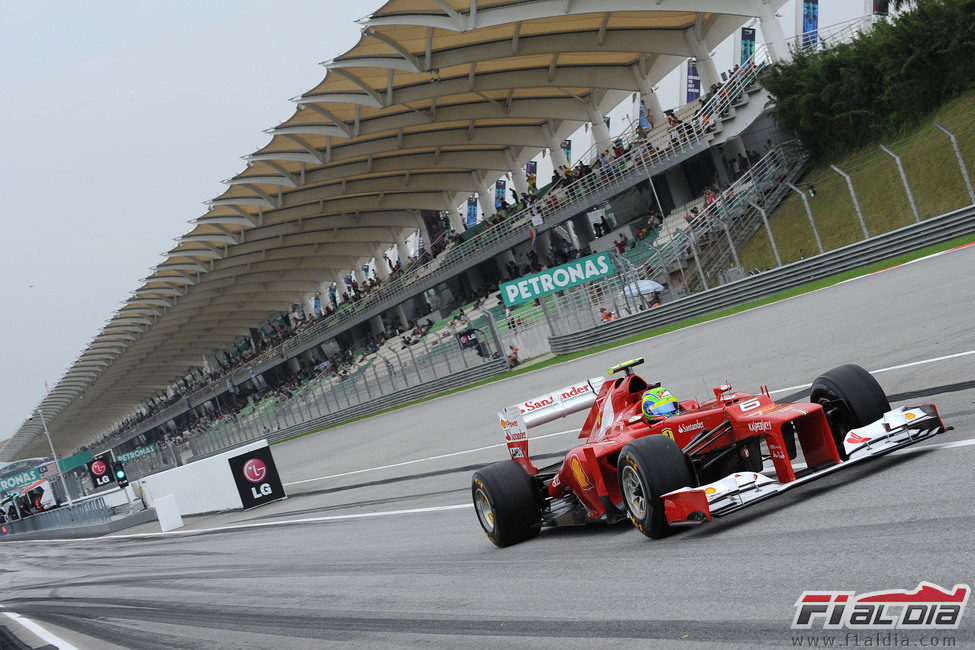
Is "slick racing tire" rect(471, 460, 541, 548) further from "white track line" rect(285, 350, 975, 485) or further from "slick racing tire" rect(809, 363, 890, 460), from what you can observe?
"white track line" rect(285, 350, 975, 485)

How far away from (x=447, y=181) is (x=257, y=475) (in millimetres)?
36526

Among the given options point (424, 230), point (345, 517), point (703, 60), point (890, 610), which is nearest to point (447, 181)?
point (424, 230)

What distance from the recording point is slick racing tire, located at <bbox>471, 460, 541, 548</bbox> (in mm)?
8008

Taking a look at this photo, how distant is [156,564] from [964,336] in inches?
498

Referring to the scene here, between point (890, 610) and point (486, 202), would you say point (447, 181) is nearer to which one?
point (486, 202)

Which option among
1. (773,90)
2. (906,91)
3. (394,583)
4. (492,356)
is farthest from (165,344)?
(394,583)

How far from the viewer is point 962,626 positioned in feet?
11.8

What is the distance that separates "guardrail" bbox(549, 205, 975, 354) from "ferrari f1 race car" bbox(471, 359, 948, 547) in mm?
15243

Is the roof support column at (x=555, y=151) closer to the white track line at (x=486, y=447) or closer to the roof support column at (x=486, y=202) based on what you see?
the roof support column at (x=486, y=202)

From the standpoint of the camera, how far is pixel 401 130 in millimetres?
46531

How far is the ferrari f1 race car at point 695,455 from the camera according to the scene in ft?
19.8

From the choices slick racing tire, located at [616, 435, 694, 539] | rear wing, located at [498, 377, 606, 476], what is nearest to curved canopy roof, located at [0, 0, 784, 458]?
rear wing, located at [498, 377, 606, 476]

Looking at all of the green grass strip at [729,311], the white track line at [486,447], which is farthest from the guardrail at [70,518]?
the green grass strip at [729,311]

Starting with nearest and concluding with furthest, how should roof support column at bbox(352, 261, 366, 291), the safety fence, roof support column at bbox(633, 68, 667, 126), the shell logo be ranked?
the shell logo, the safety fence, roof support column at bbox(633, 68, 667, 126), roof support column at bbox(352, 261, 366, 291)
